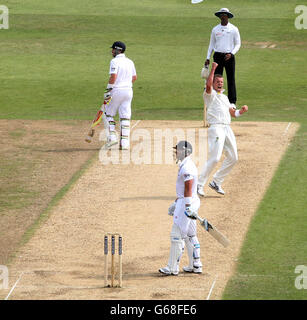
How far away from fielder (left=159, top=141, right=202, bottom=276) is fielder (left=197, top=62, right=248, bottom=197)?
146 inches

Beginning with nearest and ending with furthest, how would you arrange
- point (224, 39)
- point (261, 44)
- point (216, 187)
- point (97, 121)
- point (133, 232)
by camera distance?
1. point (133, 232)
2. point (216, 187)
3. point (97, 121)
4. point (224, 39)
5. point (261, 44)

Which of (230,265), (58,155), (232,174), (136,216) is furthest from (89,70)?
(230,265)

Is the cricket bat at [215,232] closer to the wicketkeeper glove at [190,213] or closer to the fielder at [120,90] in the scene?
the wicketkeeper glove at [190,213]

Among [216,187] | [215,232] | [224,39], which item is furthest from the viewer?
[224,39]

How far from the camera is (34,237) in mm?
15852

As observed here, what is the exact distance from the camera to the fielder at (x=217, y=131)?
17.8 meters

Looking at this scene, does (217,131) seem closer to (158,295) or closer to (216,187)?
(216,187)

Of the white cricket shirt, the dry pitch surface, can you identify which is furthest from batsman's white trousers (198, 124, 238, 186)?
the white cricket shirt

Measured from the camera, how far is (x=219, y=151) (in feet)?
58.7

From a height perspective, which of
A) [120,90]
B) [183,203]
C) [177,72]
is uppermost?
[177,72]

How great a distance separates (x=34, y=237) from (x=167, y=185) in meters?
4.05

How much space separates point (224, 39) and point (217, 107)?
5.60 m

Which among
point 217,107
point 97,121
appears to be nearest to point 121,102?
point 97,121

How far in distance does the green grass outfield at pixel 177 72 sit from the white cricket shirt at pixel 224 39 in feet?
8.76
